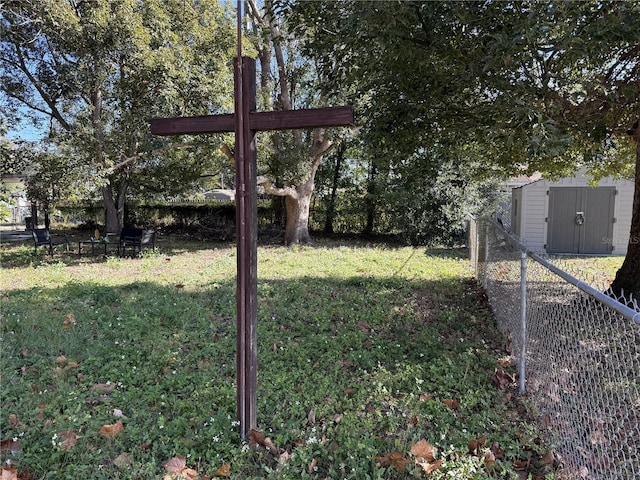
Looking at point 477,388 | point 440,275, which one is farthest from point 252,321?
point 440,275

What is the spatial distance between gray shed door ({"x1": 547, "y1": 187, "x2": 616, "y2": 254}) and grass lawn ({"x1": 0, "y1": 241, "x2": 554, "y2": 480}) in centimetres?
760

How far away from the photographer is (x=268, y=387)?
125 inches

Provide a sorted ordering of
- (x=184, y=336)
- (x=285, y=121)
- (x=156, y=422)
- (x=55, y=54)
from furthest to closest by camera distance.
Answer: (x=55, y=54) → (x=184, y=336) → (x=156, y=422) → (x=285, y=121)

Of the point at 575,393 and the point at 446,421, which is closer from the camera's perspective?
the point at 575,393

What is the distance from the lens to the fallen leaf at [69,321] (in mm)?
4459

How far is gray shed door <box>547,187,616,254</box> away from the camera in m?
11.7

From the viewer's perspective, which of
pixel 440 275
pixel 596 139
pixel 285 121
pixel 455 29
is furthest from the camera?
pixel 440 275

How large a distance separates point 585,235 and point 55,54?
1541 centimetres

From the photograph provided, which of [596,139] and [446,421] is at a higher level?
[596,139]

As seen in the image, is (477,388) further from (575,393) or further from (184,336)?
(184,336)

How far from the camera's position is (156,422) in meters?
2.67

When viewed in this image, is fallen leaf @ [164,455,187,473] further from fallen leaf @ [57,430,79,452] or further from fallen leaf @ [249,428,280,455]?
fallen leaf @ [57,430,79,452]

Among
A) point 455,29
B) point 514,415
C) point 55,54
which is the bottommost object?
point 514,415

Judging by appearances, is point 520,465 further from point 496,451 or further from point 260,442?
point 260,442
